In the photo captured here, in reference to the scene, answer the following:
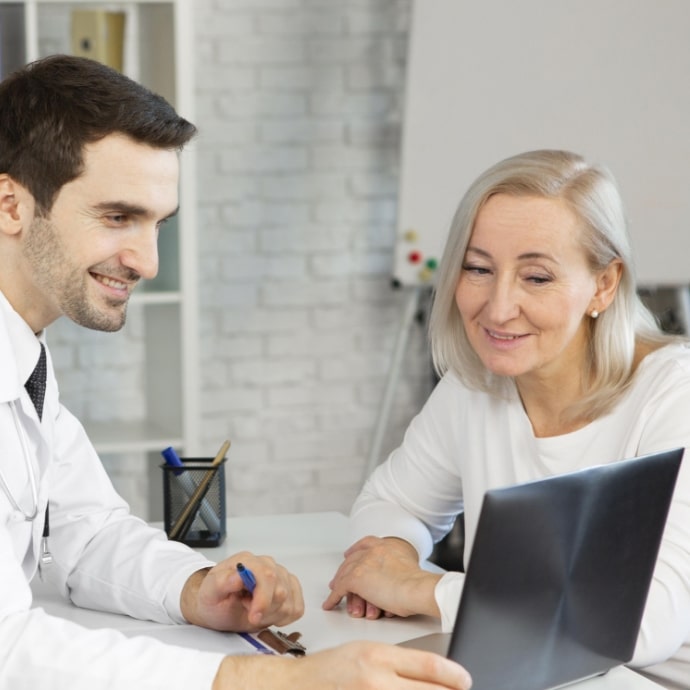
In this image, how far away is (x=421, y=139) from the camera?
3.59 meters

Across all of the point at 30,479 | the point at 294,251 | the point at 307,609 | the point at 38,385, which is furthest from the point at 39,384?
the point at 294,251

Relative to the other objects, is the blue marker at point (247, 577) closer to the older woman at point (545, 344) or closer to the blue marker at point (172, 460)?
the older woman at point (545, 344)

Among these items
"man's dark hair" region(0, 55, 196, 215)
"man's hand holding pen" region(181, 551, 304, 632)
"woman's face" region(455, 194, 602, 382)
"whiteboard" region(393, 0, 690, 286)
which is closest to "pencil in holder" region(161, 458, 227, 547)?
"man's hand holding pen" region(181, 551, 304, 632)

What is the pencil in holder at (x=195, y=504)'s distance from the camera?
1.89 meters

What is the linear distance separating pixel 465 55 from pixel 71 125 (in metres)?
2.30

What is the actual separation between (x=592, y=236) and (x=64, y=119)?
814 millimetres

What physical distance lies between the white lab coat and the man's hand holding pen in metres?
0.05

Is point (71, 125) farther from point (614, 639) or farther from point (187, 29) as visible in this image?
point (187, 29)

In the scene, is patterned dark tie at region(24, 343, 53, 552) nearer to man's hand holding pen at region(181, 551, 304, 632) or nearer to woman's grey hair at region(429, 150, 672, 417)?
man's hand holding pen at region(181, 551, 304, 632)

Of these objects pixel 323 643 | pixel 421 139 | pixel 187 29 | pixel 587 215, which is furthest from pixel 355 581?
pixel 421 139

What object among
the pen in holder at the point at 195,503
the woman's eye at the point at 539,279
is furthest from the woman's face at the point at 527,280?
the pen in holder at the point at 195,503

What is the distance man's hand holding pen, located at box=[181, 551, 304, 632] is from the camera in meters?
1.44

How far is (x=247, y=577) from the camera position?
145 centimetres

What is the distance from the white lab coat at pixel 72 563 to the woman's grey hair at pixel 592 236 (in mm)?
643
